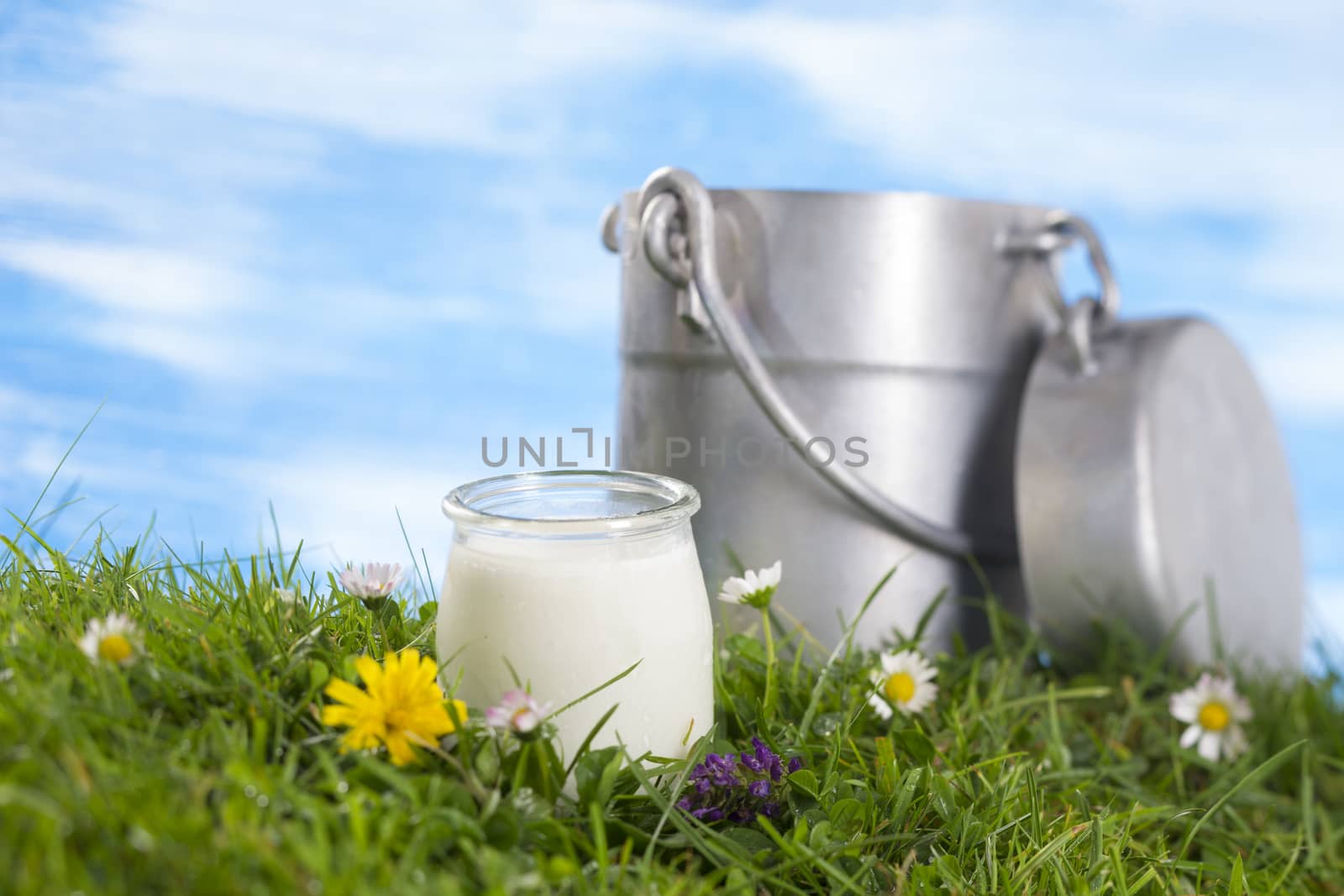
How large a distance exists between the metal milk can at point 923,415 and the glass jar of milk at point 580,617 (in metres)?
0.74

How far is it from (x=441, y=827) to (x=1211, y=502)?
172 cm

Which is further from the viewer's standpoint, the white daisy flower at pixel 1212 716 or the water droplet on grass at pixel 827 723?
the white daisy flower at pixel 1212 716

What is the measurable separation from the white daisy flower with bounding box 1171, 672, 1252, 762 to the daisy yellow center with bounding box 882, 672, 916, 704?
549 millimetres

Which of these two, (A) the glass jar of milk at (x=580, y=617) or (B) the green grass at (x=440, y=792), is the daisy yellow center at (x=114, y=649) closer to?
(B) the green grass at (x=440, y=792)

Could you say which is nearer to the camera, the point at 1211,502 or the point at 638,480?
the point at 638,480

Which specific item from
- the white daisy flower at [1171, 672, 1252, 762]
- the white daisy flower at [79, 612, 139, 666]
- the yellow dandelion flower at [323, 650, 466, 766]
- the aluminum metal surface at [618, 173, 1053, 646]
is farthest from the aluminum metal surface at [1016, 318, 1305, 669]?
the white daisy flower at [79, 612, 139, 666]

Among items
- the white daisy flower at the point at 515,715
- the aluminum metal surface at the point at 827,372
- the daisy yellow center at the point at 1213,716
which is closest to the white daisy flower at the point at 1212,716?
the daisy yellow center at the point at 1213,716

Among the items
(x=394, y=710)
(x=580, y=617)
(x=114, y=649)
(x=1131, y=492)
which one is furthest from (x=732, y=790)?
(x=1131, y=492)

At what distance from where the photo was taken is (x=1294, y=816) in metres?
1.66

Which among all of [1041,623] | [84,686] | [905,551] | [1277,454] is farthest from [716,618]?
[1277,454]

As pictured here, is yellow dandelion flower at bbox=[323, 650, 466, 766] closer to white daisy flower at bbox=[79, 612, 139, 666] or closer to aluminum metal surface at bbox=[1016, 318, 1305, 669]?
white daisy flower at bbox=[79, 612, 139, 666]

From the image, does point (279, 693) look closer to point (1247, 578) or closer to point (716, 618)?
point (716, 618)

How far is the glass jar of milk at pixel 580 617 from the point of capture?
940 mm

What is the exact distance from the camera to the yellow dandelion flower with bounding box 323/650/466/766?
0.84 metres
